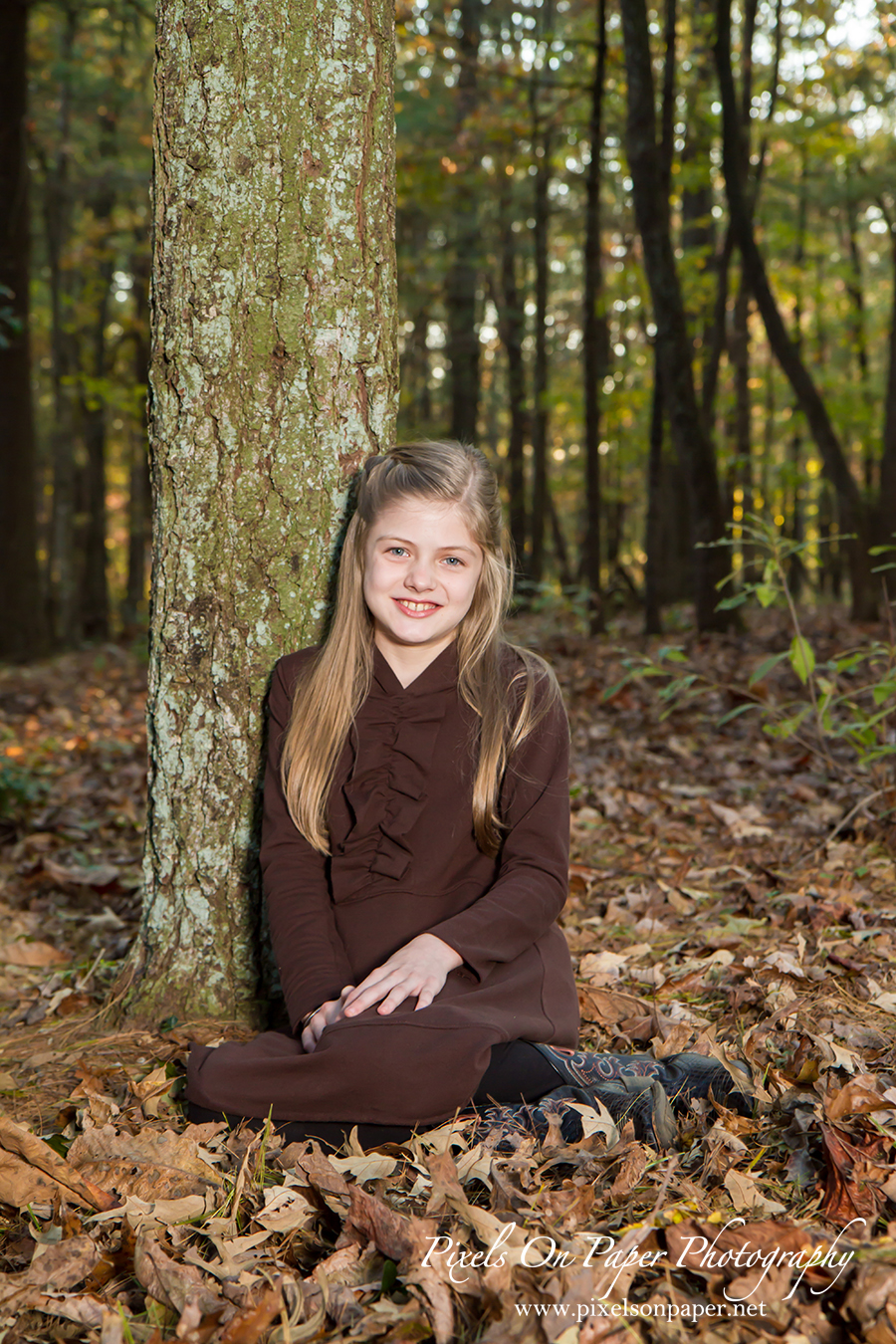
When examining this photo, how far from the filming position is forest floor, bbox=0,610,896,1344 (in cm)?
170

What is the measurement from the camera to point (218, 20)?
276 centimetres

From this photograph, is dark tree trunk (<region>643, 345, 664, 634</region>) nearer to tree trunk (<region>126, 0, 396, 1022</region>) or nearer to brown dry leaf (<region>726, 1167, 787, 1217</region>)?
tree trunk (<region>126, 0, 396, 1022</region>)

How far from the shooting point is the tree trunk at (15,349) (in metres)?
10.8

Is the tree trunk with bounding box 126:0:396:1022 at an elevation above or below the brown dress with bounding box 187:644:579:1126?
above

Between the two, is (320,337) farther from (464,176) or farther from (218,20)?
(464,176)

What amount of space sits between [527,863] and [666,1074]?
25.3 inches

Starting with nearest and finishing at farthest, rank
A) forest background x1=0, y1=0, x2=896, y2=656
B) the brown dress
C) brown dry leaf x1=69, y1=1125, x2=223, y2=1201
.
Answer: brown dry leaf x1=69, y1=1125, x2=223, y2=1201
the brown dress
forest background x1=0, y1=0, x2=896, y2=656

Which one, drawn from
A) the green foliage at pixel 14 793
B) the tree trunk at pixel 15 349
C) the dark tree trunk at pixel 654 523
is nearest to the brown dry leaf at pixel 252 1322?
the green foliage at pixel 14 793

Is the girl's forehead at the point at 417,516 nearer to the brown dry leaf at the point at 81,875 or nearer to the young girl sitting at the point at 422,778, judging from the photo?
the young girl sitting at the point at 422,778

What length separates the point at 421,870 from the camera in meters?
2.80

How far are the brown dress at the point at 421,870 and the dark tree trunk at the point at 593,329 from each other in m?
7.76

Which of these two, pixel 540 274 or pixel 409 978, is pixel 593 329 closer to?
pixel 540 274

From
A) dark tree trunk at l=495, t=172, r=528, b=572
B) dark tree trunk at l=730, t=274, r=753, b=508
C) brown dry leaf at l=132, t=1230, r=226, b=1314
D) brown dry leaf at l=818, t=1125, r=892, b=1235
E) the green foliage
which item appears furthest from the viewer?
dark tree trunk at l=495, t=172, r=528, b=572

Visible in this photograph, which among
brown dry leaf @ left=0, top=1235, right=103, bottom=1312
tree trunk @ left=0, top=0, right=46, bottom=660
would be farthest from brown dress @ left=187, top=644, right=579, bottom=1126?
tree trunk @ left=0, top=0, right=46, bottom=660
